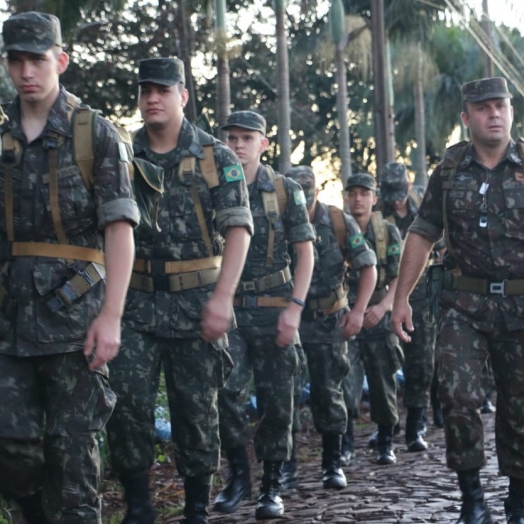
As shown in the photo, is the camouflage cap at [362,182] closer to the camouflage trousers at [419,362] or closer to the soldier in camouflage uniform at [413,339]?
the soldier in camouflage uniform at [413,339]

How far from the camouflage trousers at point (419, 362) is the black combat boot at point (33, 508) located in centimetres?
679

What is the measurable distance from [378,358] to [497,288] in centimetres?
442

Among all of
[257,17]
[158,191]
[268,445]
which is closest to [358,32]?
[257,17]

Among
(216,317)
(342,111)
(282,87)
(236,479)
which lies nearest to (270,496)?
(236,479)

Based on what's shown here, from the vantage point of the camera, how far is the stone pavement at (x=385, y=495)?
8000mm

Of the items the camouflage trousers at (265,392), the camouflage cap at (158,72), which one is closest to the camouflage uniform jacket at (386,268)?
the camouflage trousers at (265,392)

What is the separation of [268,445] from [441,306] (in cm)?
169

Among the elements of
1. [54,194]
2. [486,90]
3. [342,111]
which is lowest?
[54,194]

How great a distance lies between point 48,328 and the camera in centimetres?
562

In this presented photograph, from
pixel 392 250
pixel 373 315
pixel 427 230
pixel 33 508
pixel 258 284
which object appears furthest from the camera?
pixel 392 250

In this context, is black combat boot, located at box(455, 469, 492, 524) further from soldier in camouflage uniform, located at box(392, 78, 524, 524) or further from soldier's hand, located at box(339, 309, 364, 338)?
soldier's hand, located at box(339, 309, 364, 338)

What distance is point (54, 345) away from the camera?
5.61 meters

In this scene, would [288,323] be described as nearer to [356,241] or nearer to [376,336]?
[356,241]

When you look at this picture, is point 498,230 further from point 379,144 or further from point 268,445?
point 379,144
